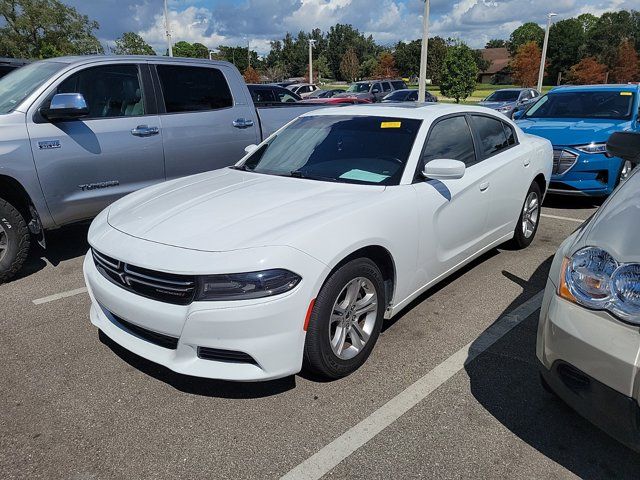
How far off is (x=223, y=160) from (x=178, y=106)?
78 cm

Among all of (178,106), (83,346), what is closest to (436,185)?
(83,346)

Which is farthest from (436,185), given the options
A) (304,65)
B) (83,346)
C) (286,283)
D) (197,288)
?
(304,65)

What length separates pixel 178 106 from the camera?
5.48 meters

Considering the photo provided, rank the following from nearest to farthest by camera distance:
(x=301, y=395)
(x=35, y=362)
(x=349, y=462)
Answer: (x=349, y=462), (x=301, y=395), (x=35, y=362)

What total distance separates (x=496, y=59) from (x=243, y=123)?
106 metres

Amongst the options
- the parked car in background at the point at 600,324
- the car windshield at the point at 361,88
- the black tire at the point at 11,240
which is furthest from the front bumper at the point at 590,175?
the car windshield at the point at 361,88

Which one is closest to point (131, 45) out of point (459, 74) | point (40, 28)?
point (40, 28)

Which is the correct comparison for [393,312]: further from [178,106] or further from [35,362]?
[178,106]

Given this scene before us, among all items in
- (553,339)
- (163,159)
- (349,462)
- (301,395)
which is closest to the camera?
(553,339)

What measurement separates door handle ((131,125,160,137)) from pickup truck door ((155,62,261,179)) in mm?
105

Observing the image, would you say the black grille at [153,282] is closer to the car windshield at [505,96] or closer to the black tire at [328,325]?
the black tire at [328,325]

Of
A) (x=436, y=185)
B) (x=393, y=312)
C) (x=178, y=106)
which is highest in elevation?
(x=178, y=106)

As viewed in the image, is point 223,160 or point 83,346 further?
point 223,160

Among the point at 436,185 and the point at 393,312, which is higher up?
the point at 436,185
